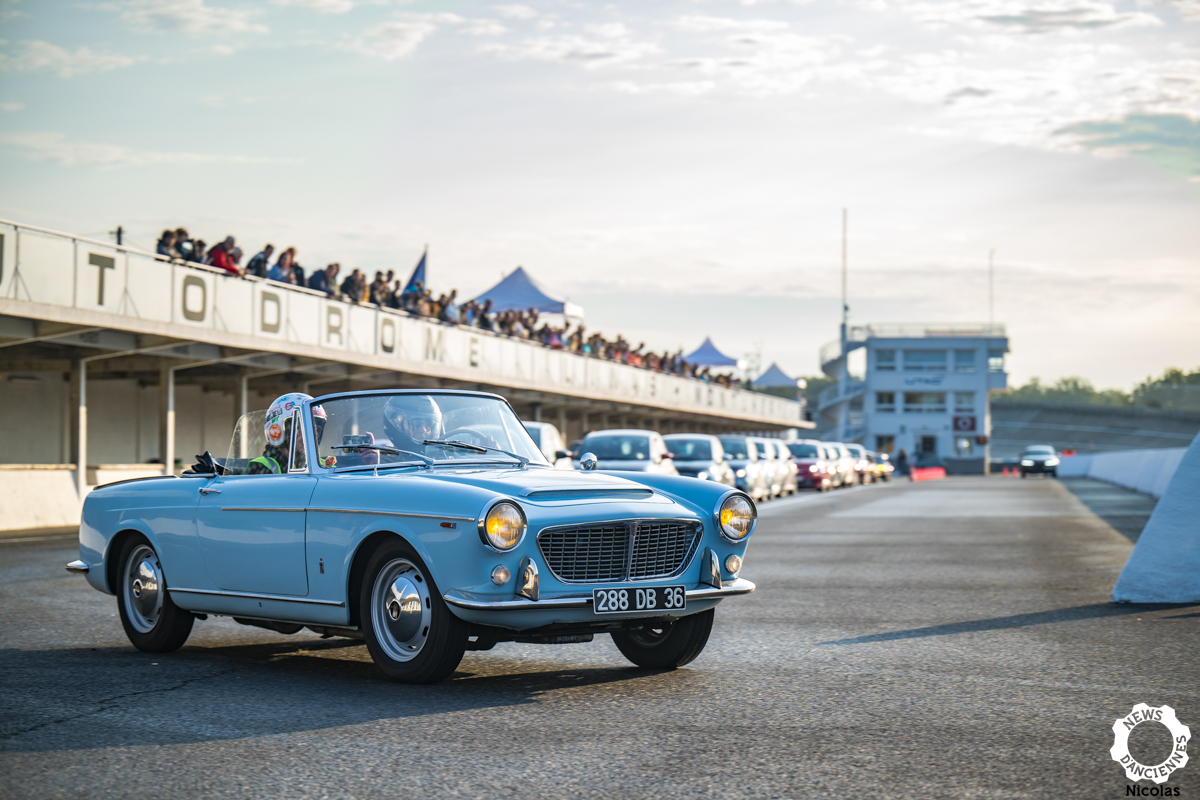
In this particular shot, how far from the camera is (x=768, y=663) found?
308 inches

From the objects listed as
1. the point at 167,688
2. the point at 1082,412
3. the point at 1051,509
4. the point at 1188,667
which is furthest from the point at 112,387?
the point at 1082,412

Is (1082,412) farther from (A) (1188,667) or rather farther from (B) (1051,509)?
(A) (1188,667)

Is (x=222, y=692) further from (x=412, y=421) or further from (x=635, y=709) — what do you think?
(x=635, y=709)

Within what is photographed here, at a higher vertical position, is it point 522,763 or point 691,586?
point 691,586

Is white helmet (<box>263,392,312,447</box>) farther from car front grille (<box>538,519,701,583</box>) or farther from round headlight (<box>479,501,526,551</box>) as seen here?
car front grille (<box>538,519,701,583</box>)

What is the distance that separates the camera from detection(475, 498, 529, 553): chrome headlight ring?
6414 millimetres

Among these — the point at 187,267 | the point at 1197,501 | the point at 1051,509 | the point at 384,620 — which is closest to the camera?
the point at 384,620

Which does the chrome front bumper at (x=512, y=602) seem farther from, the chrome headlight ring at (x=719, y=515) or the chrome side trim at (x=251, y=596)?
the chrome headlight ring at (x=719, y=515)

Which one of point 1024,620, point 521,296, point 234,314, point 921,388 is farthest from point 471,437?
point 921,388

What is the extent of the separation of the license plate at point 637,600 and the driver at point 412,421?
169cm

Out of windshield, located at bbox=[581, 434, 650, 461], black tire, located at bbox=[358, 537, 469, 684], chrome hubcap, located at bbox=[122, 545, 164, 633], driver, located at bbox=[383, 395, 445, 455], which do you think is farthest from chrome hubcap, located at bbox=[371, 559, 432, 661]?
windshield, located at bbox=[581, 434, 650, 461]

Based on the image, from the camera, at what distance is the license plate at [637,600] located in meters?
6.57

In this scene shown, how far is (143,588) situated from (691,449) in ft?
75.9

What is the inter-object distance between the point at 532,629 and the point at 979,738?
2156mm
